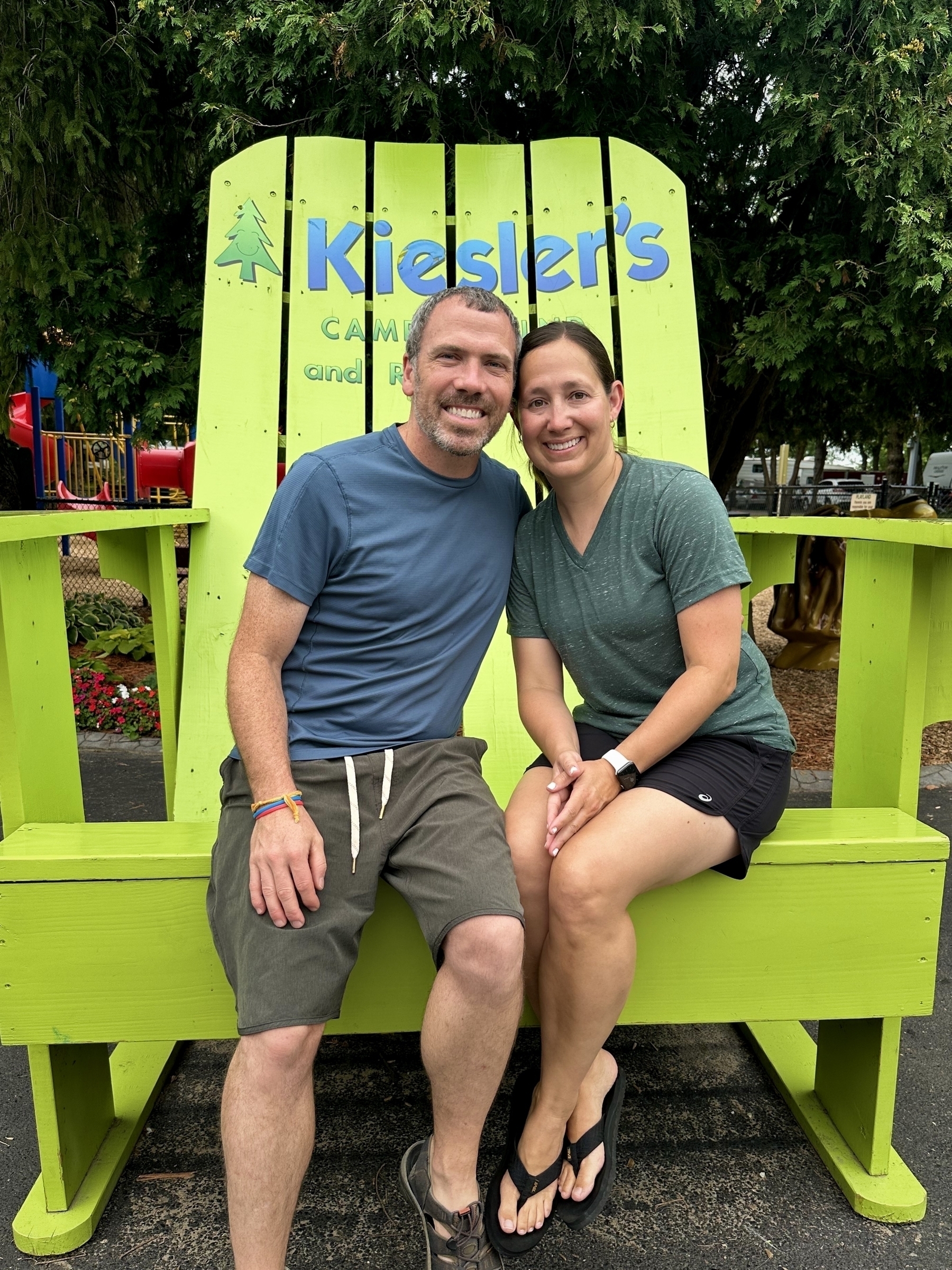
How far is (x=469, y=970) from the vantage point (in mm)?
1364

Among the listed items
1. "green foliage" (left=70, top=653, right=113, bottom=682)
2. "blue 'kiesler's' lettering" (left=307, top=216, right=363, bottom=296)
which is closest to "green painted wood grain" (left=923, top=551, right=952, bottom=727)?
"blue 'kiesler's' lettering" (left=307, top=216, right=363, bottom=296)

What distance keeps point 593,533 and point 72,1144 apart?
1351 millimetres

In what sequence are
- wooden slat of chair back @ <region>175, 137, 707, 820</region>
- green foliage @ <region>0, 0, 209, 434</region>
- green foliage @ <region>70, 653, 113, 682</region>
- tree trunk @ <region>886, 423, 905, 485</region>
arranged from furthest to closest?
1. tree trunk @ <region>886, 423, 905, 485</region>
2. green foliage @ <region>70, 653, 113, 682</region>
3. green foliage @ <region>0, 0, 209, 434</region>
4. wooden slat of chair back @ <region>175, 137, 707, 820</region>

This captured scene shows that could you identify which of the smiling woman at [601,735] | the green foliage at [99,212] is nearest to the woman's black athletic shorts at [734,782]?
the smiling woman at [601,735]

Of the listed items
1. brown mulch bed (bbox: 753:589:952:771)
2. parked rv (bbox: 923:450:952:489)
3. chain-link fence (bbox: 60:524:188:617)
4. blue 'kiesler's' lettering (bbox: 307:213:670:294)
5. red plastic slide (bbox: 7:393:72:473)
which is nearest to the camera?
blue 'kiesler's' lettering (bbox: 307:213:670:294)

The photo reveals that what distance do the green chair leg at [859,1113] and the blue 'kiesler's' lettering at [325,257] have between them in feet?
7.76

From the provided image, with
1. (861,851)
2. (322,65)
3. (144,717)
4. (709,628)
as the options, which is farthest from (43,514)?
(144,717)

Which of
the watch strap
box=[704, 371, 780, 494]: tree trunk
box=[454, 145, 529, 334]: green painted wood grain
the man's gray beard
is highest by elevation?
box=[454, 145, 529, 334]: green painted wood grain

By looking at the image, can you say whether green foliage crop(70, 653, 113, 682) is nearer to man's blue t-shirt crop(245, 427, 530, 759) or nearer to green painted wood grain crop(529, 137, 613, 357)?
green painted wood grain crop(529, 137, 613, 357)

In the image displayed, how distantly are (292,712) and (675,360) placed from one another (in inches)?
74.1

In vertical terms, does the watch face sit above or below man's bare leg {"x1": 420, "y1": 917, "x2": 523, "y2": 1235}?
above

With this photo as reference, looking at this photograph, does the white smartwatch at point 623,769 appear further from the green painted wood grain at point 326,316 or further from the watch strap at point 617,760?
the green painted wood grain at point 326,316

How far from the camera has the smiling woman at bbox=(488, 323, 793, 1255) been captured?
1432 millimetres

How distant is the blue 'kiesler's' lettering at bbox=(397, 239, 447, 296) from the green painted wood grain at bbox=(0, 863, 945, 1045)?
6.74ft
